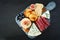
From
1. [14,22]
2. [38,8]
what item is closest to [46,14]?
[38,8]

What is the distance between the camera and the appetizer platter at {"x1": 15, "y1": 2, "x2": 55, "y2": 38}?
3.28 feet

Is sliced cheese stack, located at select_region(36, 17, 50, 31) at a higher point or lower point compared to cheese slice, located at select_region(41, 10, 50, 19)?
lower

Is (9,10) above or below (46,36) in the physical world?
above

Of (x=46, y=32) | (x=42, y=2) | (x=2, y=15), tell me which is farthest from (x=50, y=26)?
(x=2, y=15)

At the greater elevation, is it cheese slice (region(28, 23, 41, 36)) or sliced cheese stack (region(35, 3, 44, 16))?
sliced cheese stack (region(35, 3, 44, 16))

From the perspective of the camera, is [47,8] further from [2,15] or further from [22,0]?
[2,15]

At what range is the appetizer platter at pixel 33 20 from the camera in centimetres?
100

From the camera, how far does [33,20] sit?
1019 mm

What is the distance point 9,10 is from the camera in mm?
1064

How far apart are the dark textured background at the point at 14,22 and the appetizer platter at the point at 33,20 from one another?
0.9 inches

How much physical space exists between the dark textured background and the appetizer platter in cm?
2

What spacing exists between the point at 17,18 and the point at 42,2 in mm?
176

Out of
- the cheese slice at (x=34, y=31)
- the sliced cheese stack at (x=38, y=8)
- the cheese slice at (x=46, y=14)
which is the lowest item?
the cheese slice at (x=34, y=31)

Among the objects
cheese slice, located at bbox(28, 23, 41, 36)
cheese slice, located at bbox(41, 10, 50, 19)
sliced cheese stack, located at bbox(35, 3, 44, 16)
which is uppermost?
sliced cheese stack, located at bbox(35, 3, 44, 16)
